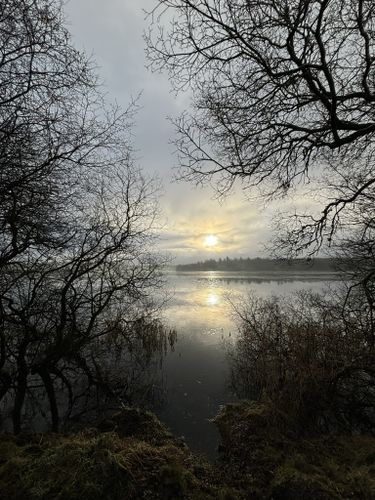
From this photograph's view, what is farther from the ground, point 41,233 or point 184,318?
point 41,233

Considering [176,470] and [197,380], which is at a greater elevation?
[176,470]

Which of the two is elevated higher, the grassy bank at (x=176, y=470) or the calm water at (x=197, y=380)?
the grassy bank at (x=176, y=470)

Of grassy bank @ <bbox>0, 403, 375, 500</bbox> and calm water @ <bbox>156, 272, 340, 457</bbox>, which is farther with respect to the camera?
calm water @ <bbox>156, 272, 340, 457</bbox>

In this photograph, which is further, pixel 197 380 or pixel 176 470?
pixel 197 380

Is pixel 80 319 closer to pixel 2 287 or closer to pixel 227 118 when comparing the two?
pixel 2 287

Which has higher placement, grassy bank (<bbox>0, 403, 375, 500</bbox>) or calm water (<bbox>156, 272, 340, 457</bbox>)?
grassy bank (<bbox>0, 403, 375, 500</bbox>)

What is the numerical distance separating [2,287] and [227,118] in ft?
16.9

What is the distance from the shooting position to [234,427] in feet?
20.6

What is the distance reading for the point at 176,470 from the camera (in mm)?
3623

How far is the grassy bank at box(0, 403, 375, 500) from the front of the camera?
129 inches

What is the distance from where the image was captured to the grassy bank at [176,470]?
129 inches

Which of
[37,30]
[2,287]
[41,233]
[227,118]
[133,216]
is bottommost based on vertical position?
[2,287]

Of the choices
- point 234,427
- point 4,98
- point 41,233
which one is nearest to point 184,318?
point 234,427

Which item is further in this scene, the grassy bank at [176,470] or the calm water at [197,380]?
the calm water at [197,380]
